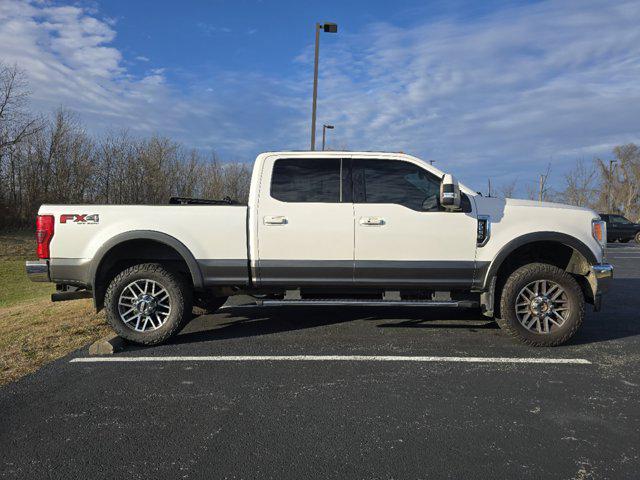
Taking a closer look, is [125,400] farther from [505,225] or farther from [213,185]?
[213,185]

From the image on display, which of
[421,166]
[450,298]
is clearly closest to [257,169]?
[421,166]

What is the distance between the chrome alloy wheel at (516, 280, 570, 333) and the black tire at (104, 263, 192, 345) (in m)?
3.83

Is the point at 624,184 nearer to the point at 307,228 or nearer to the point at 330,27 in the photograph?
the point at 330,27

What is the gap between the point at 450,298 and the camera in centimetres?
536

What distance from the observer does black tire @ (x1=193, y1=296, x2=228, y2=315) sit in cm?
596

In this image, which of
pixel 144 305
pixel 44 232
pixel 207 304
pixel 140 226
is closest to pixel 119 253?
pixel 140 226

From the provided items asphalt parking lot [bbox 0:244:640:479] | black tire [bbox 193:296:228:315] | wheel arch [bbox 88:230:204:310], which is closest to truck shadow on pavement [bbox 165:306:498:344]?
black tire [bbox 193:296:228:315]

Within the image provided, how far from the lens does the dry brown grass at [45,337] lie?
15.1 ft

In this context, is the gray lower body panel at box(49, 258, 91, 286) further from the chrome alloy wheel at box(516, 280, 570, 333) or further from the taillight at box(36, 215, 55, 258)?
the chrome alloy wheel at box(516, 280, 570, 333)

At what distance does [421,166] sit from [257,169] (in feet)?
6.34

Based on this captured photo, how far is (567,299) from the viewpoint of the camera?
5.14m

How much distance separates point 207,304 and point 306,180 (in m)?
2.29

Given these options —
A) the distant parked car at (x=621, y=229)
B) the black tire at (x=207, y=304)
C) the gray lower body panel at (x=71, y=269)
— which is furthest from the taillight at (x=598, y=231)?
the distant parked car at (x=621, y=229)

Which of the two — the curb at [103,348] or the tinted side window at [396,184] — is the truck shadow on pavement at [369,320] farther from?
the tinted side window at [396,184]
